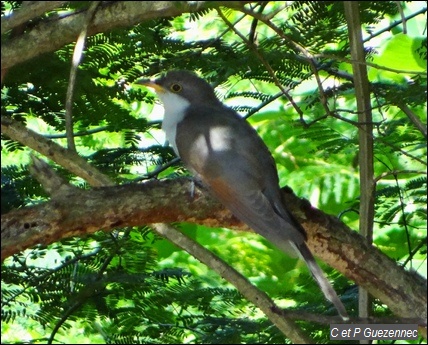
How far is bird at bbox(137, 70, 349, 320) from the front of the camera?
12.2 ft

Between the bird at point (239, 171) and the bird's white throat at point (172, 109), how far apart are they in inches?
0.4

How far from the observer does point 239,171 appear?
4.06m

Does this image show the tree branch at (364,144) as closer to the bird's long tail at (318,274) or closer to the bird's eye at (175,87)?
the bird's long tail at (318,274)

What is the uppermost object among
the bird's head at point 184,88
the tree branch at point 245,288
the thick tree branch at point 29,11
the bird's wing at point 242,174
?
the bird's head at point 184,88

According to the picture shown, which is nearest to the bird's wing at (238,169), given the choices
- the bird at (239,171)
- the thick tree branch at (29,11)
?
the bird at (239,171)

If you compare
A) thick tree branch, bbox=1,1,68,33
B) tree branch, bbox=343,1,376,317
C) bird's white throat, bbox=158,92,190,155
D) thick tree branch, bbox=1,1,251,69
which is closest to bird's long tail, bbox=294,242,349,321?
tree branch, bbox=343,1,376,317

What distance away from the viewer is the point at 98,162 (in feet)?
15.2

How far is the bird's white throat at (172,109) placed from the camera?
4809mm

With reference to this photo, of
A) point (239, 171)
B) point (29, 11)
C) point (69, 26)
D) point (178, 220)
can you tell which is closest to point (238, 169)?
point (239, 171)

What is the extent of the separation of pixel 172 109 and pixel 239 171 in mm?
1159

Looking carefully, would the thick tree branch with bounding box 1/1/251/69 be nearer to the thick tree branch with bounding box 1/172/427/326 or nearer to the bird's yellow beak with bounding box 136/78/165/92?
the thick tree branch with bounding box 1/172/427/326

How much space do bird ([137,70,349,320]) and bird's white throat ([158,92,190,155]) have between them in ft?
0.03

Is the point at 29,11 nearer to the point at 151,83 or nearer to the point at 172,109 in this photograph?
the point at 151,83

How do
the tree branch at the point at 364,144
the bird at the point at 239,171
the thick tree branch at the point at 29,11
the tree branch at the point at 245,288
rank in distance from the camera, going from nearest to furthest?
1. the thick tree branch at the point at 29,11
2. the tree branch at the point at 245,288
3. the bird at the point at 239,171
4. the tree branch at the point at 364,144
